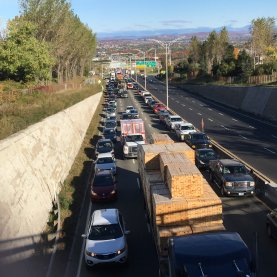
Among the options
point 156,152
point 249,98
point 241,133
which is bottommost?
point 241,133

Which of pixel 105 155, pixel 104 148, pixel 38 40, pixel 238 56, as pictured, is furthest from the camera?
pixel 238 56

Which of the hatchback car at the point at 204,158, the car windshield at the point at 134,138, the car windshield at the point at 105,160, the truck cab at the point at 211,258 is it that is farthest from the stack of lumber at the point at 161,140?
the truck cab at the point at 211,258

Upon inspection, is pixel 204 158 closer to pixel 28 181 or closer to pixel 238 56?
pixel 28 181

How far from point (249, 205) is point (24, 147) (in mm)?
10528

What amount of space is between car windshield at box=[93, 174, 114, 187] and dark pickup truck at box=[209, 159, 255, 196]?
18.3 feet

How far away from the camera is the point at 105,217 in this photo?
55.0 ft

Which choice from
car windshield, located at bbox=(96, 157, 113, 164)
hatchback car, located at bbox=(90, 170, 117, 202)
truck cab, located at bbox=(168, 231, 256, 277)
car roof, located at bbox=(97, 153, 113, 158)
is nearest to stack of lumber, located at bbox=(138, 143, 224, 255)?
truck cab, located at bbox=(168, 231, 256, 277)

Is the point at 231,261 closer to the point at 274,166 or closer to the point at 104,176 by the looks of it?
the point at 104,176

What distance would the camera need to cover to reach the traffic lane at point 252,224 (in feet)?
46.8

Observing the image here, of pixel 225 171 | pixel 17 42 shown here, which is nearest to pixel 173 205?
pixel 225 171

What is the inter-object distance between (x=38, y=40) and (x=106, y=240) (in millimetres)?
46929

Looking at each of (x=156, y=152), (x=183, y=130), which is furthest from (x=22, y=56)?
(x=156, y=152)

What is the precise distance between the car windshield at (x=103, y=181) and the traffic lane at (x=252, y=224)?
560cm

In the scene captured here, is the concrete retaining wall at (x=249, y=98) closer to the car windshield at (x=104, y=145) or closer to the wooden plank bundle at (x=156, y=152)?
the car windshield at (x=104, y=145)
